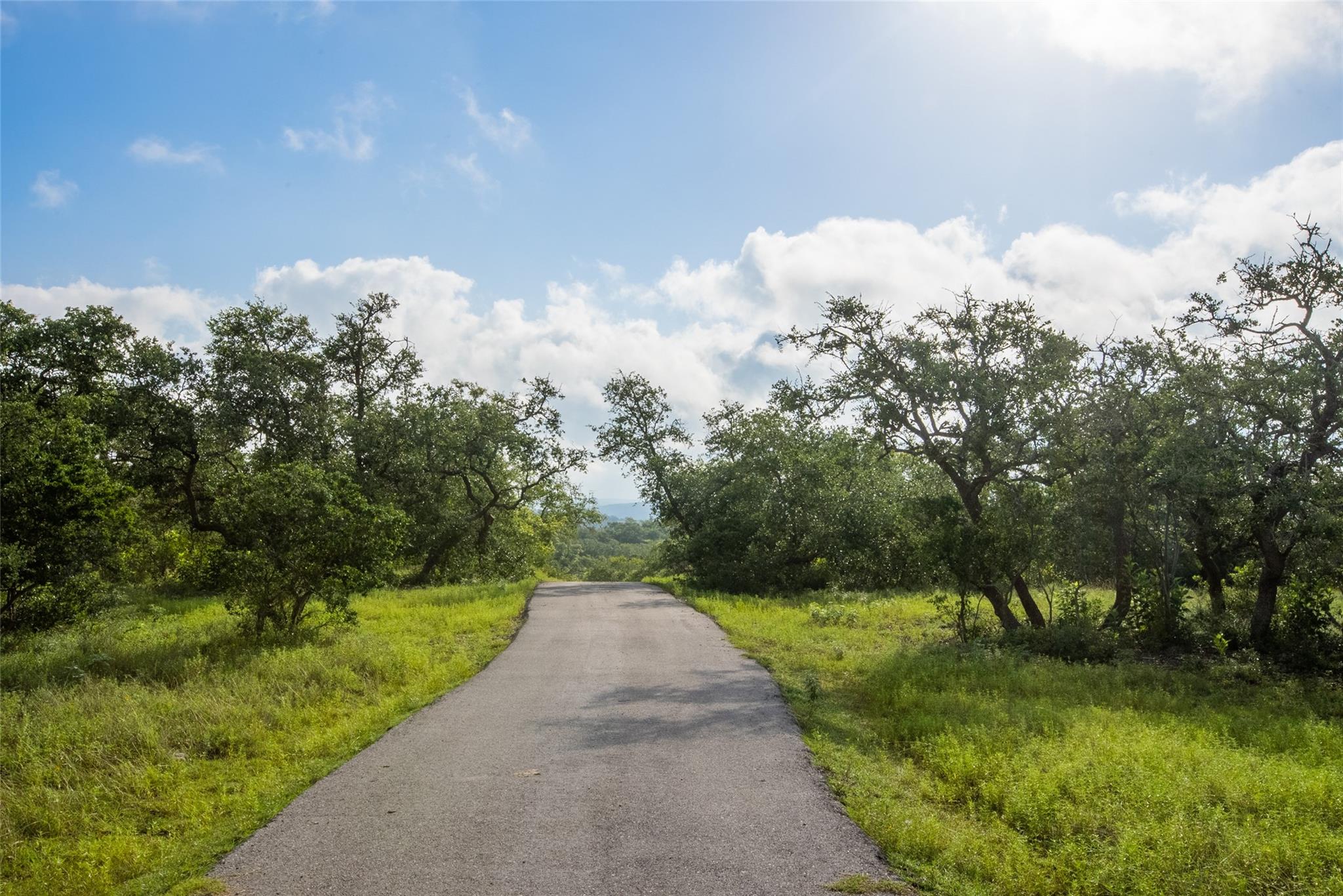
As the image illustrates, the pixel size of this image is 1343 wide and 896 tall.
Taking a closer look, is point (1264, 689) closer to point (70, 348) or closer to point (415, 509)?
point (415, 509)

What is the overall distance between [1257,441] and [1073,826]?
1213 cm

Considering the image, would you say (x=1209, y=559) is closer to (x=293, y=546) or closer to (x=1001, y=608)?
(x=1001, y=608)

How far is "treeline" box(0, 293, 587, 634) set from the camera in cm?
1345

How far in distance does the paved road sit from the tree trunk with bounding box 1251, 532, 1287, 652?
11095mm

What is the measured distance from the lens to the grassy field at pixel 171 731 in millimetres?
5488

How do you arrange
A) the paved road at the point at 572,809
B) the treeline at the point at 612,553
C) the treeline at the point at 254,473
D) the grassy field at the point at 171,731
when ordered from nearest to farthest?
the paved road at the point at 572,809 < the grassy field at the point at 171,731 < the treeline at the point at 254,473 < the treeline at the point at 612,553

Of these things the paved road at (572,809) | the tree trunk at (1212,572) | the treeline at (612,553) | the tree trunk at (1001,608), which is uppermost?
the tree trunk at (1212,572)

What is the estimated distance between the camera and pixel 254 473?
20734mm

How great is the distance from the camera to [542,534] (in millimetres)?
45500

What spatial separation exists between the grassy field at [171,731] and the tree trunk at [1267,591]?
15349 millimetres

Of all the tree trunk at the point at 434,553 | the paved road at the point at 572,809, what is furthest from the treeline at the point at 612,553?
the paved road at the point at 572,809

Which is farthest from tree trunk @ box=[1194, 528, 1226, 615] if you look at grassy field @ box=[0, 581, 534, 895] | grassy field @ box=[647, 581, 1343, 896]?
grassy field @ box=[0, 581, 534, 895]

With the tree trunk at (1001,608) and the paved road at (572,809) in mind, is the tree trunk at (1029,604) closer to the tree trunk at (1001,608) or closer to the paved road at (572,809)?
the tree trunk at (1001,608)

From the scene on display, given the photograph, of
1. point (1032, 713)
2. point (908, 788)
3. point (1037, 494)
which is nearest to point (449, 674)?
point (908, 788)
